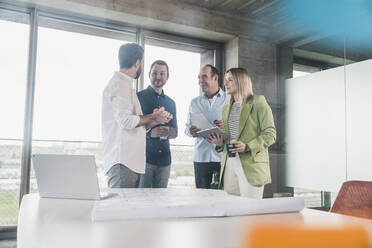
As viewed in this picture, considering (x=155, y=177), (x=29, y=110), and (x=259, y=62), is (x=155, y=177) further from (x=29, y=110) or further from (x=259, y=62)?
(x=259, y=62)

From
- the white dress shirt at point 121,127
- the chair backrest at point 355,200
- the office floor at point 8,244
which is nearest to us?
the chair backrest at point 355,200

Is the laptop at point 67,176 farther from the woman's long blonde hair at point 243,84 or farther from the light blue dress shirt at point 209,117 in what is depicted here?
the light blue dress shirt at point 209,117

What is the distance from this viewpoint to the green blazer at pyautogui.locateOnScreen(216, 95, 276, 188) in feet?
7.08

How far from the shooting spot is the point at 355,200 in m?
1.30

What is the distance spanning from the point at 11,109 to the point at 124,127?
1665mm

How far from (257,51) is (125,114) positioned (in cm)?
246

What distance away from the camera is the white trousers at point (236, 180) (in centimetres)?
215

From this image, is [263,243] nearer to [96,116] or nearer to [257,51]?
[96,116]

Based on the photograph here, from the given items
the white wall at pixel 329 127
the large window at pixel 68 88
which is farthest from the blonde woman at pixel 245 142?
the large window at pixel 68 88

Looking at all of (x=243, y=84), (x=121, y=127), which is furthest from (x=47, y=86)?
(x=243, y=84)

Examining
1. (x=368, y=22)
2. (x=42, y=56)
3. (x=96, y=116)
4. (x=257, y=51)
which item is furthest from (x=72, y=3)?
(x=368, y=22)

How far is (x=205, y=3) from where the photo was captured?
3.62 meters

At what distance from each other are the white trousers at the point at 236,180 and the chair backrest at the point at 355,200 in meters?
0.83

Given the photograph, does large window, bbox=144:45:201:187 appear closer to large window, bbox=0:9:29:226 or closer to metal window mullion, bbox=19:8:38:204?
metal window mullion, bbox=19:8:38:204
